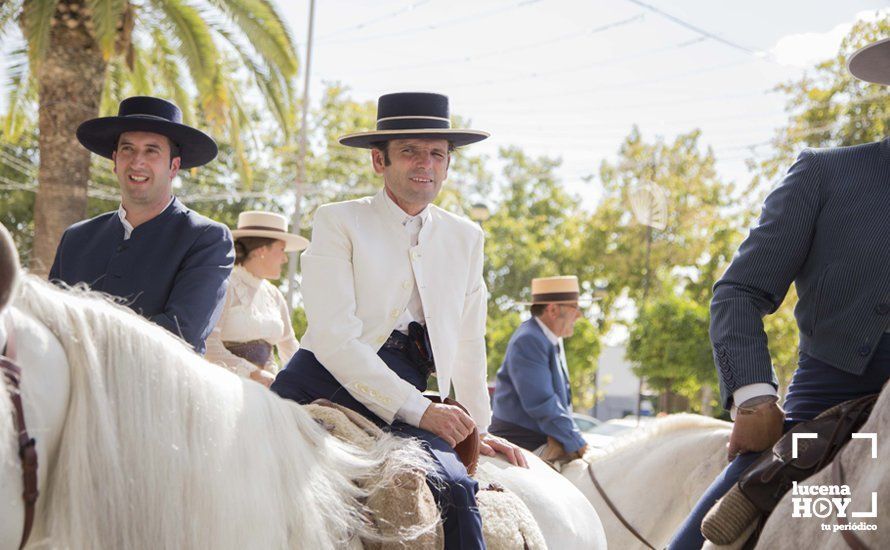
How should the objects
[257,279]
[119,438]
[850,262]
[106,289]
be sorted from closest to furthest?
[119,438], [850,262], [106,289], [257,279]

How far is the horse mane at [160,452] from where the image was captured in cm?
204

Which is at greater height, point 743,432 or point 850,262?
point 850,262

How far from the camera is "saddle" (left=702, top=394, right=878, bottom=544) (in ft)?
8.95

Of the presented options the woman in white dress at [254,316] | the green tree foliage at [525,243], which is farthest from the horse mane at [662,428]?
the green tree foliage at [525,243]

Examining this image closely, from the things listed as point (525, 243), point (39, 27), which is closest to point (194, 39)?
point (39, 27)

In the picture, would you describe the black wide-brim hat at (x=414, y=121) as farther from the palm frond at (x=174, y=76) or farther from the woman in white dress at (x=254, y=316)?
the palm frond at (x=174, y=76)

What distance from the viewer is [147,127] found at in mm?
3811

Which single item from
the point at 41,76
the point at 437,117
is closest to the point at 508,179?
the point at 41,76

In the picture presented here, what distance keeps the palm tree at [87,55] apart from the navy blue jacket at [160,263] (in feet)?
22.3

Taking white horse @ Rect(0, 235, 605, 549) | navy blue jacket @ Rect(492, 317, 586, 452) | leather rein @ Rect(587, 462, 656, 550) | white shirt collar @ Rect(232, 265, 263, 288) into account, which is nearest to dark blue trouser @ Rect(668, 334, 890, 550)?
white horse @ Rect(0, 235, 605, 549)

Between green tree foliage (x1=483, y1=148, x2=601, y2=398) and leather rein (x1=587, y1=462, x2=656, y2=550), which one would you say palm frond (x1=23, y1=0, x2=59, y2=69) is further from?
green tree foliage (x1=483, y1=148, x2=601, y2=398)

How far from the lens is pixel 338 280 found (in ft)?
11.3

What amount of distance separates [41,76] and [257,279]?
214 inches

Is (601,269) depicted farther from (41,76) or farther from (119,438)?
(119,438)
